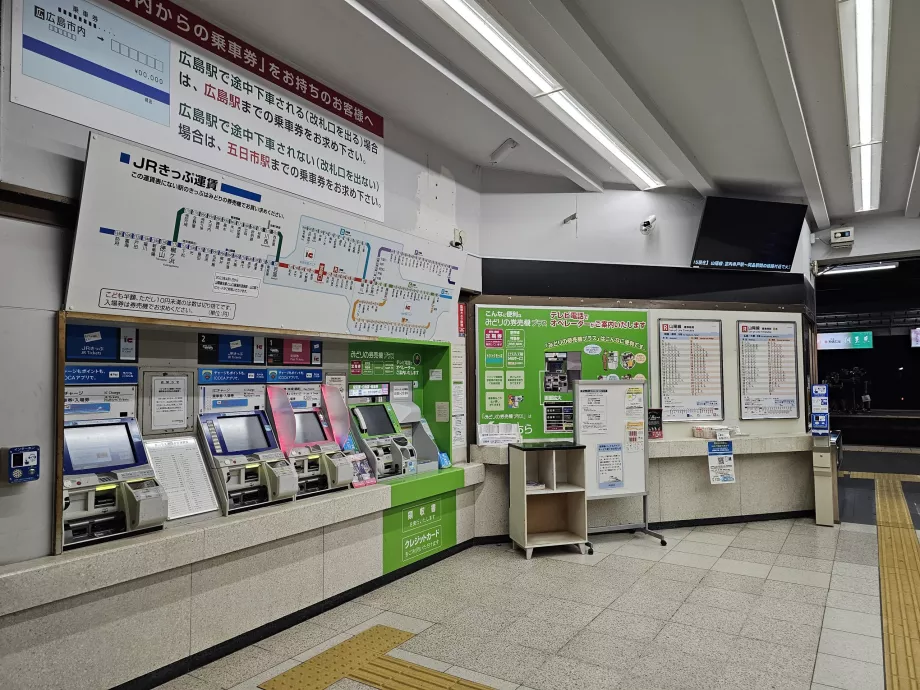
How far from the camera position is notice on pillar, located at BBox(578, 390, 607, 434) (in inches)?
215

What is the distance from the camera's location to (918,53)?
382 centimetres

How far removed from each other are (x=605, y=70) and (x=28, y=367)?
368 centimetres

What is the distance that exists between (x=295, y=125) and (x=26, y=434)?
235 cm

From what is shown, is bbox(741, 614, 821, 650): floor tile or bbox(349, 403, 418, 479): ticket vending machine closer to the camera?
bbox(741, 614, 821, 650): floor tile

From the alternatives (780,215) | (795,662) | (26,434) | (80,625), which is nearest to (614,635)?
(795,662)

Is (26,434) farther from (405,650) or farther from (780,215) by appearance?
(780,215)

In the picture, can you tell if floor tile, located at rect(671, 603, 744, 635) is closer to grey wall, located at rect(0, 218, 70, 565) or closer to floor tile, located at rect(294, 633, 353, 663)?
floor tile, located at rect(294, 633, 353, 663)

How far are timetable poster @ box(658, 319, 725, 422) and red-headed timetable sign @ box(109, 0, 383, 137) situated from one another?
142 inches

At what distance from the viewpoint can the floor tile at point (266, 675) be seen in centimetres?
289

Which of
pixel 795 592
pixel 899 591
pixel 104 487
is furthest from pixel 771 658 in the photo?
pixel 104 487

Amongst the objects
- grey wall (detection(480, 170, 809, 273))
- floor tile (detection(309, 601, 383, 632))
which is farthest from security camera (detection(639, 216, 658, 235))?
floor tile (detection(309, 601, 383, 632))

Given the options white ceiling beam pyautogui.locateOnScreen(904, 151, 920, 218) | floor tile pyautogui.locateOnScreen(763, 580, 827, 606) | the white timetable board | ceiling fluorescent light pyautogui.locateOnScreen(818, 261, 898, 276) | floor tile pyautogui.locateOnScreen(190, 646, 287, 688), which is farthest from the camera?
ceiling fluorescent light pyautogui.locateOnScreen(818, 261, 898, 276)

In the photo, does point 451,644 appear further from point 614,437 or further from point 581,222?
point 581,222

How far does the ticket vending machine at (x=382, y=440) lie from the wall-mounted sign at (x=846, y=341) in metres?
15.3
